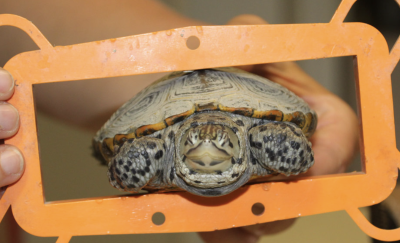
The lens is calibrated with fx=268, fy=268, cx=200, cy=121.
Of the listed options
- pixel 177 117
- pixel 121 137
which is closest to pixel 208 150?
pixel 177 117

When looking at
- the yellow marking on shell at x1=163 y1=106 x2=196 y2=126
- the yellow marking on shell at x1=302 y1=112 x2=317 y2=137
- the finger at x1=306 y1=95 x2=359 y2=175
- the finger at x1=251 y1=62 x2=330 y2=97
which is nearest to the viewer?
the yellow marking on shell at x1=163 y1=106 x2=196 y2=126

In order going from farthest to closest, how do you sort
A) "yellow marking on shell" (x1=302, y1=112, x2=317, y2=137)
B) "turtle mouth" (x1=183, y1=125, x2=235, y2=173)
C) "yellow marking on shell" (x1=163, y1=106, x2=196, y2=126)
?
1. "yellow marking on shell" (x1=302, y1=112, x2=317, y2=137)
2. "yellow marking on shell" (x1=163, y1=106, x2=196, y2=126)
3. "turtle mouth" (x1=183, y1=125, x2=235, y2=173)

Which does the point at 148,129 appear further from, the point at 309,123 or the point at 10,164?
the point at 309,123

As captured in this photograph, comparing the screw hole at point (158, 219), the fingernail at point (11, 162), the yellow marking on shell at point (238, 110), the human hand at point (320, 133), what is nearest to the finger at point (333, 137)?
the human hand at point (320, 133)

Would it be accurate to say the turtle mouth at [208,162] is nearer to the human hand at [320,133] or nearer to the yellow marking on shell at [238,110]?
the yellow marking on shell at [238,110]

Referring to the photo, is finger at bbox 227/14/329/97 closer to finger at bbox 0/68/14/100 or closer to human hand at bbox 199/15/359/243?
human hand at bbox 199/15/359/243

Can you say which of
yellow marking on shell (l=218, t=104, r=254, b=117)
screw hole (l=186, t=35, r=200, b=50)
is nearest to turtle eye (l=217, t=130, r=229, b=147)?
yellow marking on shell (l=218, t=104, r=254, b=117)

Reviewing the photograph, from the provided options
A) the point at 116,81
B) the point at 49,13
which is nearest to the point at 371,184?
the point at 116,81
